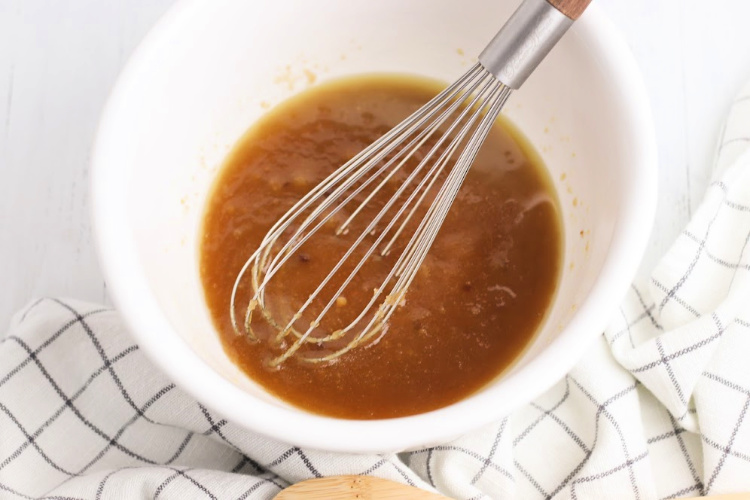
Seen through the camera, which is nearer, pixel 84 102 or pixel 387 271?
pixel 387 271

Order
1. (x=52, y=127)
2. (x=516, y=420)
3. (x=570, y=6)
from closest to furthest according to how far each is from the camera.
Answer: (x=570, y=6), (x=516, y=420), (x=52, y=127)

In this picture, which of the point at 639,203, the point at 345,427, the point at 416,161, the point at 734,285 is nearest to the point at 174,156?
the point at 416,161

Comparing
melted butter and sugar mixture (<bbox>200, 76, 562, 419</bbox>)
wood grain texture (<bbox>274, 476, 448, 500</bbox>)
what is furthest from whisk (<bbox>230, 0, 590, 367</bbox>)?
wood grain texture (<bbox>274, 476, 448, 500</bbox>)

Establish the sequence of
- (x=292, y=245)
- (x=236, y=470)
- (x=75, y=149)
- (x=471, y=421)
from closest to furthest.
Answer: (x=471, y=421) < (x=292, y=245) < (x=236, y=470) < (x=75, y=149)

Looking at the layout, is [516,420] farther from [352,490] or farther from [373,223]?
[373,223]

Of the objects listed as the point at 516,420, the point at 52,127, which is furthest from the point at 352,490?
the point at 52,127

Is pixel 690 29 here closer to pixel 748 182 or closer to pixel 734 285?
pixel 748 182

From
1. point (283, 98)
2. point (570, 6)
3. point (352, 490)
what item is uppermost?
point (570, 6)
